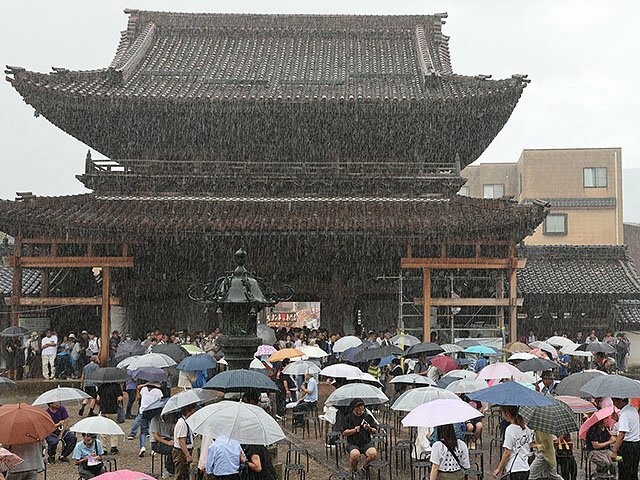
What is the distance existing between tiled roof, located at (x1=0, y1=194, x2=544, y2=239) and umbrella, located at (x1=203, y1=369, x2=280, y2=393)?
8985 mm

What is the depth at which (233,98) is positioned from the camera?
2064 centimetres

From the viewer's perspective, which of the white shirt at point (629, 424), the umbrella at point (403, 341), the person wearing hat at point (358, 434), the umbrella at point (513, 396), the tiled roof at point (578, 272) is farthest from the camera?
the tiled roof at point (578, 272)

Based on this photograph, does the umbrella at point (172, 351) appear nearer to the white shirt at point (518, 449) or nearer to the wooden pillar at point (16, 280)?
the wooden pillar at point (16, 280)

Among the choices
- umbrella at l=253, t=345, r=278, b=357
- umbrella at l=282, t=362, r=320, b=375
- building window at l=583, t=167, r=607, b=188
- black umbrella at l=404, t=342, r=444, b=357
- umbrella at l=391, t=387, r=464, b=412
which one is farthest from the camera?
building window at l=583, t=167, r=607, b=188

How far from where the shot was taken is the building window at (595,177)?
5016cm

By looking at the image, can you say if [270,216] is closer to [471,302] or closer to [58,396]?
[471,302]

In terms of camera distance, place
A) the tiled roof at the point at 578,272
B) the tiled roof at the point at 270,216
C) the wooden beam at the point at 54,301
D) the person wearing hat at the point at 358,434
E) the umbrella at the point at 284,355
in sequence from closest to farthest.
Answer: the person wearing hat at the point at 358,434
the umbrella at the point at 284,355
the tiled roof at the point at 270,216
the wooden beam at the point at 54,301
the tiled roof at the point at 578,272

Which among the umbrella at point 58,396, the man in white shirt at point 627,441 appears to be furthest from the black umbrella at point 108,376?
the man in white shirt at point 627,441

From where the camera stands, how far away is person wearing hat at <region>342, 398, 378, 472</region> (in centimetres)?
1009

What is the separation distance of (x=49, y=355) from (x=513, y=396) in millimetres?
13788

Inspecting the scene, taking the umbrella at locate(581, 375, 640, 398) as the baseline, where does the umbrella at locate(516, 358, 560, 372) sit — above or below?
below

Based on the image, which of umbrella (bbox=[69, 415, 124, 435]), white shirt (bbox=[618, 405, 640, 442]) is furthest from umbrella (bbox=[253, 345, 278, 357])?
white shirt (bbox=[618, 405, 640, 442])

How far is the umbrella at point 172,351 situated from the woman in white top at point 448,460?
7981 millimetres

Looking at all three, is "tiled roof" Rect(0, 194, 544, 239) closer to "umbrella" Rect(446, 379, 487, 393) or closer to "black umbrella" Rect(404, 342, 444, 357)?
"black umbrella" Rect(404, 342, 444, 357)
